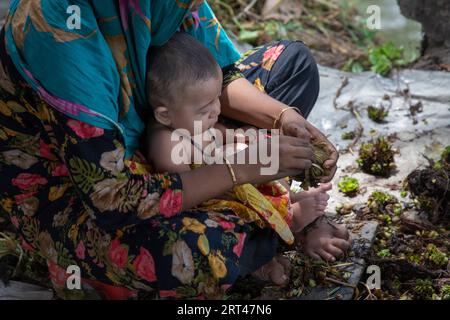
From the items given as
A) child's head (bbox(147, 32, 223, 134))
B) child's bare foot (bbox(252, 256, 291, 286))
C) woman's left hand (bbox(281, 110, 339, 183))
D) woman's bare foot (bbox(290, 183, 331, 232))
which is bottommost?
child's bare foot (bbox(252, 256, 291, 286))

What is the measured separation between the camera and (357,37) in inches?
211

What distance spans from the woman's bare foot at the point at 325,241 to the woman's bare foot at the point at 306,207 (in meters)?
0.05

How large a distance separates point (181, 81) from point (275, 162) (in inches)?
15.8

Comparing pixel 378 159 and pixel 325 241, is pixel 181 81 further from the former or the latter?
pixel 378 159

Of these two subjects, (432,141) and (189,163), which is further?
(432,141)

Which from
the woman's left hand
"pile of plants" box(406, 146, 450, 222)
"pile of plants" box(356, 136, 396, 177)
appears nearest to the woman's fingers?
the woman's left hand

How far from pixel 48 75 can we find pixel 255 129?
0.98 metres

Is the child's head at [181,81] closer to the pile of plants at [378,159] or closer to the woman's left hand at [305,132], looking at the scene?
the woman's left hand at [305,132]

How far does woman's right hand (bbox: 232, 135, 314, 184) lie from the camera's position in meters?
2.07

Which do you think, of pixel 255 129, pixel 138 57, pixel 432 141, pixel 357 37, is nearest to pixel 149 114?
pixel 138 57

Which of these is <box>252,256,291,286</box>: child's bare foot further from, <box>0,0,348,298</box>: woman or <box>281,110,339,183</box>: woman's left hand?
<box>281,110,339,183</box>: woman's left hand

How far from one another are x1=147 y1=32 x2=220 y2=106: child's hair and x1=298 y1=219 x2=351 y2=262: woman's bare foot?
0.75 meters

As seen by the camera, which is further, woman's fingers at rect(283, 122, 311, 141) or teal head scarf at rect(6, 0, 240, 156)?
woman's fingers at rect(283, 122, 311, 141)

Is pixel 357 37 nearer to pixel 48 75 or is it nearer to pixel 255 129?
pixel 255 129
